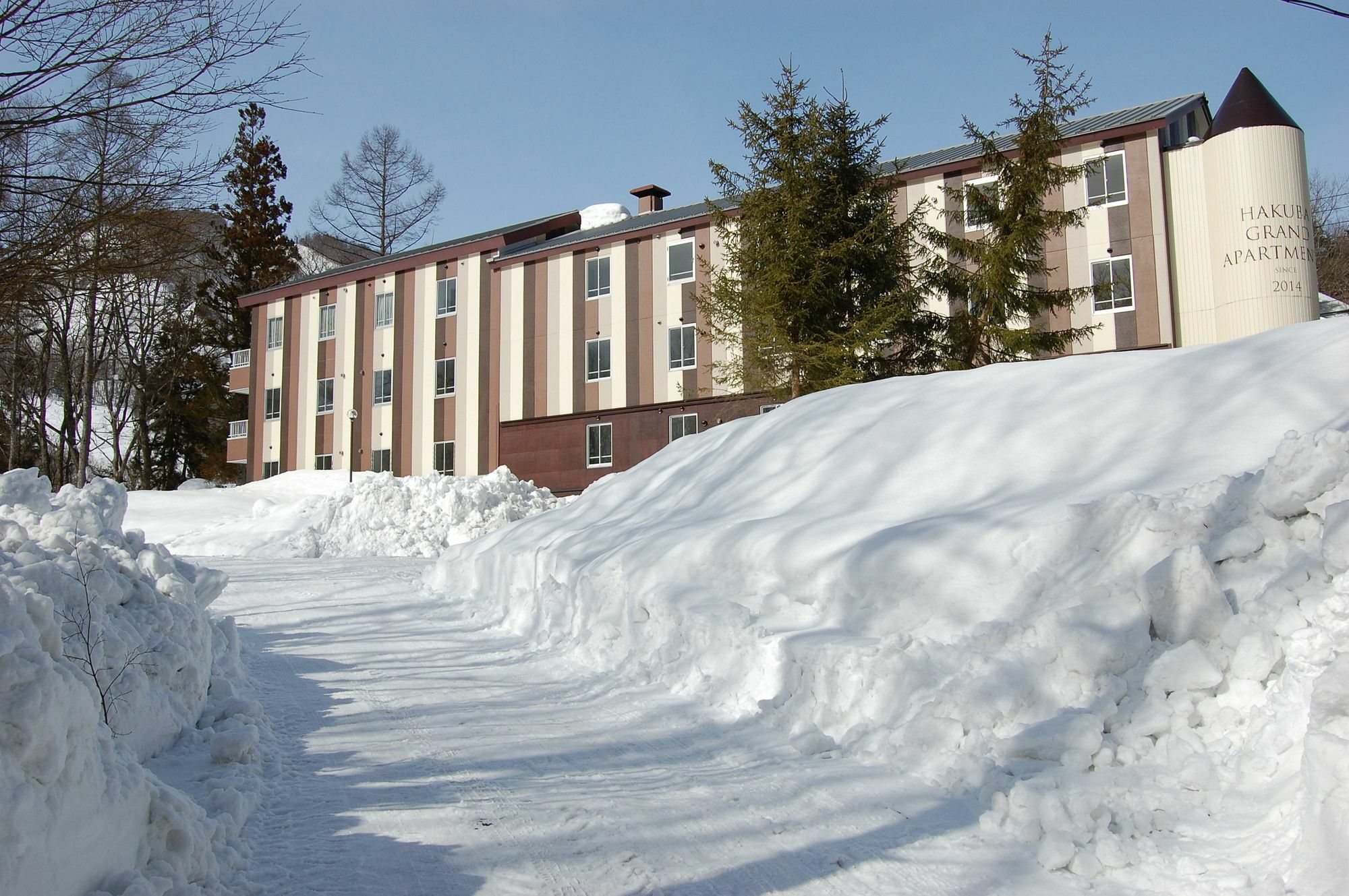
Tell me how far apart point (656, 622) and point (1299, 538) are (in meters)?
4.12

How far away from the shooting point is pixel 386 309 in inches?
1448

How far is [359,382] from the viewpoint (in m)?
37.0

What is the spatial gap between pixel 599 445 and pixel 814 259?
13558mm

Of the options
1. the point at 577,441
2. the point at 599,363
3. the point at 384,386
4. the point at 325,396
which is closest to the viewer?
the point at 577,441

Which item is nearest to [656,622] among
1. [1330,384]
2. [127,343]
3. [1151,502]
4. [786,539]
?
[786,539]

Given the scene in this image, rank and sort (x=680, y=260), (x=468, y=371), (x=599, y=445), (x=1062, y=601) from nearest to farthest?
(x=1062, y=601) < (x=680, y=260) < (x=599, y=445) < (x=468, y=371)

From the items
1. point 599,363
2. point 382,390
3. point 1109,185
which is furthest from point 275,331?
point 1109,185

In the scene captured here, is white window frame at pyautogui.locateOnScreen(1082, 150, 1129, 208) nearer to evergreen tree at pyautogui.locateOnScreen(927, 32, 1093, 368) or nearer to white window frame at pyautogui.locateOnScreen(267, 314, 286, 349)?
evergreen tree at pyautogui.locateOnScreen(927, 32, 1093, 368)

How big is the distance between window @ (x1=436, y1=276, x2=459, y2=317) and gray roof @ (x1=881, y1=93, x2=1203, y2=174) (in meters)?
15.8

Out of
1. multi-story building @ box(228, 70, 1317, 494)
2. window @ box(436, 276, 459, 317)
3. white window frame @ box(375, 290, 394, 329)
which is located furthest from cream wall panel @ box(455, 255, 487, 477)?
white window frame @ box(375, 290, 394, 329)

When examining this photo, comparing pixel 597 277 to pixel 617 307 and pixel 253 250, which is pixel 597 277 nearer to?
pixel 617 307

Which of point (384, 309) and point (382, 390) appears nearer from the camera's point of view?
point (382, 390)

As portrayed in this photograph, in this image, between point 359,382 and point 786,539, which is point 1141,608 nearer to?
point 786,539

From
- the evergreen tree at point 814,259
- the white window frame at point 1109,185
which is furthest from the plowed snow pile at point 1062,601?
the white window frame at point 1109,185
